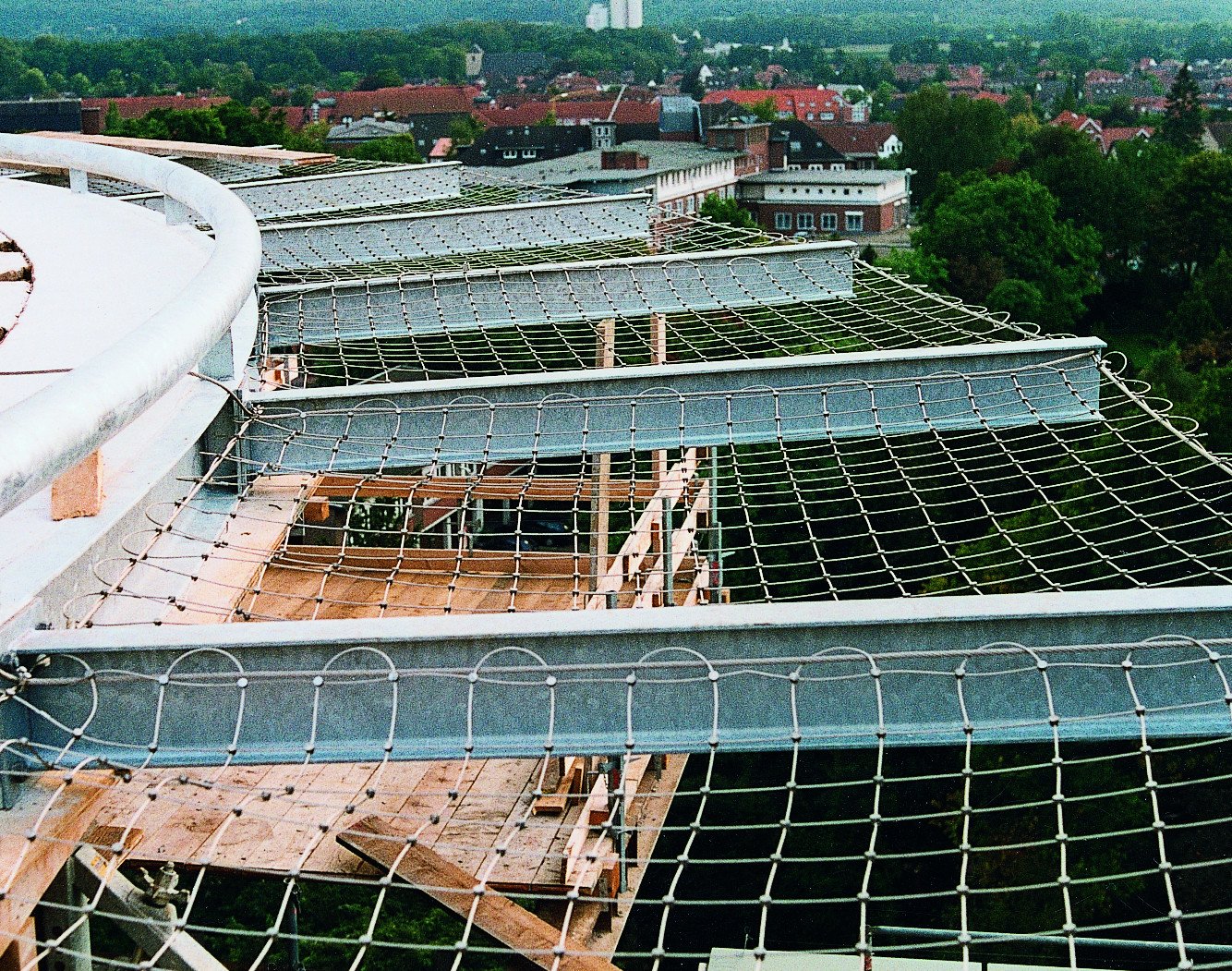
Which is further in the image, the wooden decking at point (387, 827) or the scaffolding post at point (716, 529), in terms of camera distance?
the wooden decking at point (387, 827)

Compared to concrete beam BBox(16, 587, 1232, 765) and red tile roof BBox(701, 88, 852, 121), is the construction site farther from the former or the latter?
red tile roof BBox(701, 88, 852, 121)

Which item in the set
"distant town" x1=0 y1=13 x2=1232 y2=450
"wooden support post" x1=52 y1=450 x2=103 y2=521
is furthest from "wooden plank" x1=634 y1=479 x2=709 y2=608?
"wooden support post" x1=52 y1=450 x2=103 y2=521

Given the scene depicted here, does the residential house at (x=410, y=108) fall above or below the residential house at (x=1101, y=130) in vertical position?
below

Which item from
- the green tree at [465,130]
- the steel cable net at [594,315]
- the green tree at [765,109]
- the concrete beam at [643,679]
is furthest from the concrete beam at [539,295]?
the green tree at [765,109]

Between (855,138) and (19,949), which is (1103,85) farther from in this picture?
(19,949)

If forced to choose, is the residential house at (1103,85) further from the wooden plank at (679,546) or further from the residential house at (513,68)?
the wooden plank at (679,546)

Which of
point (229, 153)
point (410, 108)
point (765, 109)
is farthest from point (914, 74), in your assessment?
point (229, 153)
